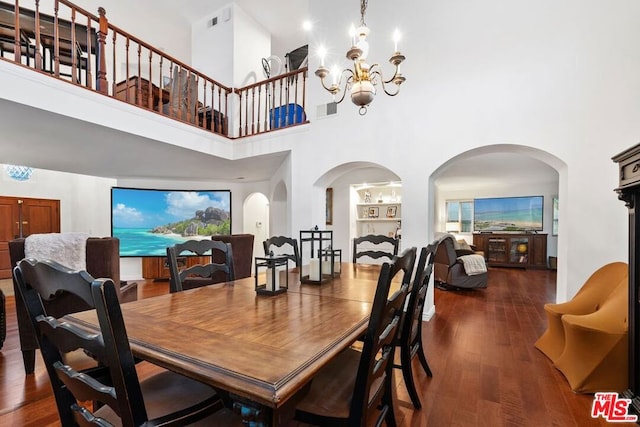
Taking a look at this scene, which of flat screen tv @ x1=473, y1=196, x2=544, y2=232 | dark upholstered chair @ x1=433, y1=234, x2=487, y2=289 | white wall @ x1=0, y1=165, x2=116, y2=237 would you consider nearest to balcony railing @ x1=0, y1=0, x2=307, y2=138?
white wall @ x1=0, y1=165, x2=116, y2=237

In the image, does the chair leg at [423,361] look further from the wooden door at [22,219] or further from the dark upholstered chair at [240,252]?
the wooden door at [22,219]

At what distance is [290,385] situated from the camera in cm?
74

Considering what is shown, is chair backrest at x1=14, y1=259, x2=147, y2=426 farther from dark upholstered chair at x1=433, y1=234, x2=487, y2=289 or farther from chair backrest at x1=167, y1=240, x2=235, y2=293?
dark upholstered chair at x1=433, y1=234, x2=487, y2=289

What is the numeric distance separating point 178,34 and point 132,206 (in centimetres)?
371

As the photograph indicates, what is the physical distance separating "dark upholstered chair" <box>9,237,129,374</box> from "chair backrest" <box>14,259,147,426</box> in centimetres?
142

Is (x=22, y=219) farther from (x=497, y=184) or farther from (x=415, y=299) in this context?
(x=497, y=184)

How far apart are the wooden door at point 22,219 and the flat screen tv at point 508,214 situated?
11.0 meters

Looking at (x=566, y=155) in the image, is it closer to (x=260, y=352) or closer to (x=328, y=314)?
(x=328, y=314)

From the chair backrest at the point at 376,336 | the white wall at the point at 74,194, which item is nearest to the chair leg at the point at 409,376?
the chair backrest at the point at 376,336

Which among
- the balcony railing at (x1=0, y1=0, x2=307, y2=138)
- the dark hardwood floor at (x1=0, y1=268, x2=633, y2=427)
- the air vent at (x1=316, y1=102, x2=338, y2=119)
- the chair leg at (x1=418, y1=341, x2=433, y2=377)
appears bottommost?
the dark hardwood floor at (x1=0, y1=268, x2=633, y2=427)

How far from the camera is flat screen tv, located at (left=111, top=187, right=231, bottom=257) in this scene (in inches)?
240

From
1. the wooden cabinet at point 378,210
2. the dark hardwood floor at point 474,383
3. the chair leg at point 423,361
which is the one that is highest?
the wooden cabinet at point 378,210

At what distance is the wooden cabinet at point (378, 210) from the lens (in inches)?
277

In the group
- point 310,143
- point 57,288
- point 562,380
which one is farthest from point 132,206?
point 562,380
